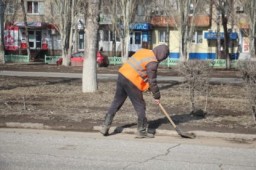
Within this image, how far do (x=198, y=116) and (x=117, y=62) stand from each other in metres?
30.5

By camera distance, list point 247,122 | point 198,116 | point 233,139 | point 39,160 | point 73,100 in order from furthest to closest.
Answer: point 73,100 → point 198,116 → point 247,122 → point 233,139 → point 39,160

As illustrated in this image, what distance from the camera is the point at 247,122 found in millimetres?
11172

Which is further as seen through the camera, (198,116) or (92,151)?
(198,116)

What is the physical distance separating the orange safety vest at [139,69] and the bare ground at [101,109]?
57.2 inches

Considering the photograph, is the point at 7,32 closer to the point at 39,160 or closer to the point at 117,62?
the point at 117,62

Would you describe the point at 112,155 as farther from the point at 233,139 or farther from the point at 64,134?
the point at 233,139

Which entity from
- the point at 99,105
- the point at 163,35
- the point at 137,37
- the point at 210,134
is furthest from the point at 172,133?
the point at 137,37

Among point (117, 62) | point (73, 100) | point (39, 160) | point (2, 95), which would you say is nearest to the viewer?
point (39, 160)

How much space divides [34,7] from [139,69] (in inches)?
2018

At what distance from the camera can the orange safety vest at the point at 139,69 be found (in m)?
9.15

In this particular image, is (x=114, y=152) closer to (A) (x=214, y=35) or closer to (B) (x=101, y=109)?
(B) (x=101, y=109)

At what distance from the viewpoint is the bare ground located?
10.8m

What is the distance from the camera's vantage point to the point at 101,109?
12.8m

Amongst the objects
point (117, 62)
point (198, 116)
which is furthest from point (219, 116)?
point (117, 62)
